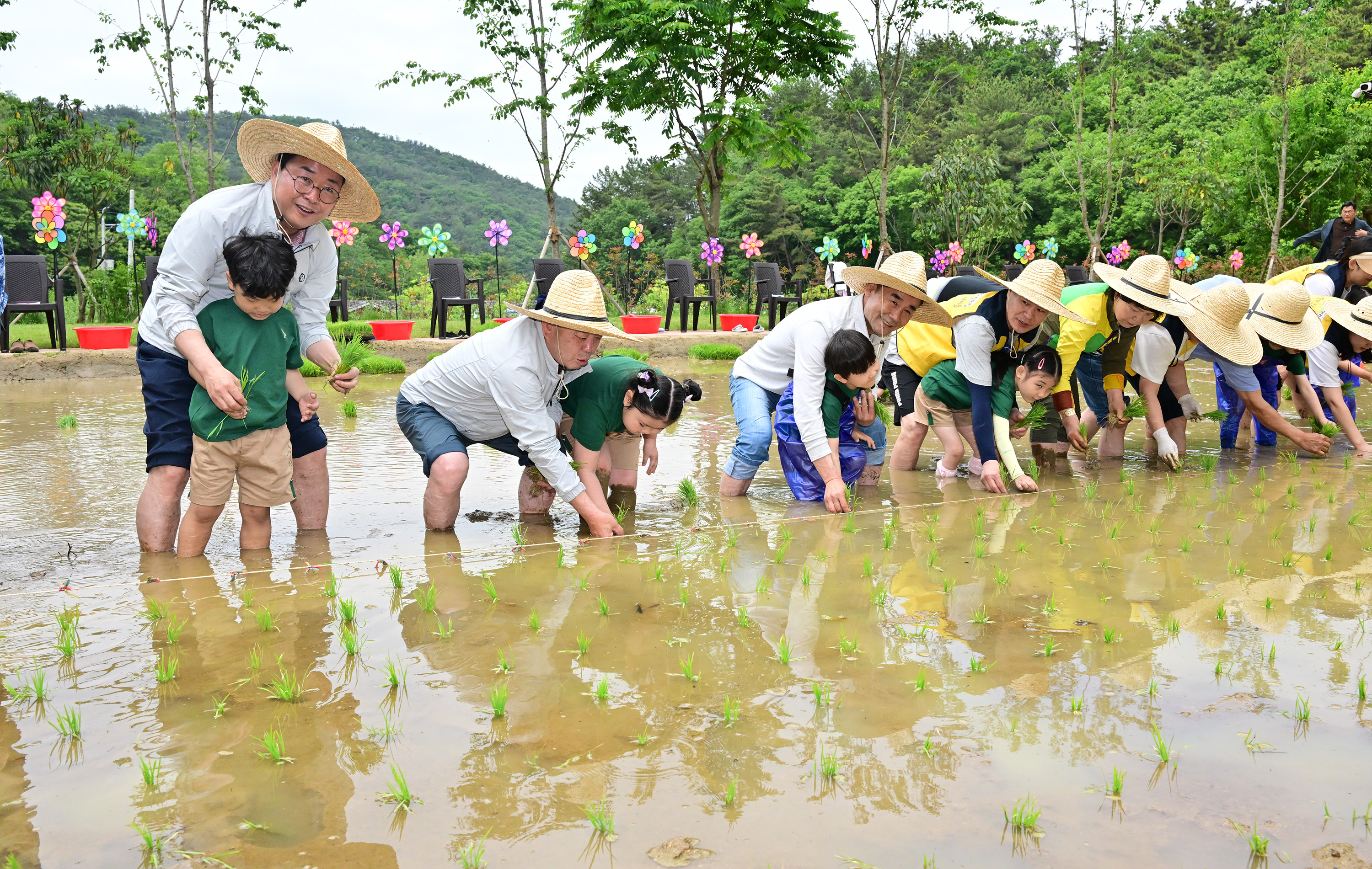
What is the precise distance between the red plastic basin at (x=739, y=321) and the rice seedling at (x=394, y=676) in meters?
14.4

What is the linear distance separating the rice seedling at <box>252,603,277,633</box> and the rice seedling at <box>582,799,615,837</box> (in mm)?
1514

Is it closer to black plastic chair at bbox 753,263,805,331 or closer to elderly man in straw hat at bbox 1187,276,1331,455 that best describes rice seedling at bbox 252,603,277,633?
elderly man in straw hat at bbox 1187,276,1331,455

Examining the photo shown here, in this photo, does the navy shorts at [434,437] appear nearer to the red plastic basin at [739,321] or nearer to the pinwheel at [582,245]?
the pinwheel at [582,245]

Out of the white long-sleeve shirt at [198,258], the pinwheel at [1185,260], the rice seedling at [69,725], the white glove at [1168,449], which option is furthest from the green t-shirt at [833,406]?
the pinwheel at [1185,260]

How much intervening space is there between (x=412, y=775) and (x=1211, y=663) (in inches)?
85.0

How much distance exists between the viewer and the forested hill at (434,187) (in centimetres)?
4419

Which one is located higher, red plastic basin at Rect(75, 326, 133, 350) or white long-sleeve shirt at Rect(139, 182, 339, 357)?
white long-sleeve shirt at Rect(139, 182, 339, 357)

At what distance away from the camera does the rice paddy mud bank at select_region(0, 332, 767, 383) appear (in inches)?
420

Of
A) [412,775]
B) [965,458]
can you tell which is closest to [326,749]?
[412,775]

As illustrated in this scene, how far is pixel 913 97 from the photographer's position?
1941 inches

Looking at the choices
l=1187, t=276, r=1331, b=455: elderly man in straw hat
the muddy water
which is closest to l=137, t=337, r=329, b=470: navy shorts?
the muddy water

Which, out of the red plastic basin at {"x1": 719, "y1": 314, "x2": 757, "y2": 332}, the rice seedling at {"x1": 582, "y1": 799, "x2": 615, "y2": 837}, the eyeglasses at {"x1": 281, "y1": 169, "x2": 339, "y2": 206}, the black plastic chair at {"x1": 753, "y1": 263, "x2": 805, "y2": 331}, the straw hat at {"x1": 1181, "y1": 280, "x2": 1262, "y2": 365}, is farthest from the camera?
the red plastic basin at {"x1": 719, "y1": 314, "x2": 757, "y2": 332}

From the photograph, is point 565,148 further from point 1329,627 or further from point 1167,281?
point 1329,627

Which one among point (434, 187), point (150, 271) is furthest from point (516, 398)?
point (434, 187)
